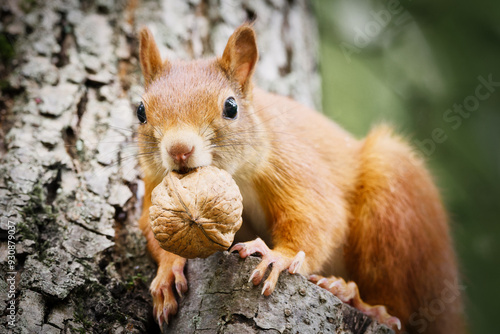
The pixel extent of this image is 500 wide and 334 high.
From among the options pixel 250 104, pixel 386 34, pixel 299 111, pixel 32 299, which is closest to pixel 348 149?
pixel 299 111

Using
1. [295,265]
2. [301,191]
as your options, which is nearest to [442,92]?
[301,191]

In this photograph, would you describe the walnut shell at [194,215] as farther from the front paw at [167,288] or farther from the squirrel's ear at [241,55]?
the squirrel's ear at [241,55]

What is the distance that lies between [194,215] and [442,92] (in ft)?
7.89

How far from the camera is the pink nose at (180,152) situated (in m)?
1.56

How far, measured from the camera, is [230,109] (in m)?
1.85

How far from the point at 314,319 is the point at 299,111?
1155 millimetres

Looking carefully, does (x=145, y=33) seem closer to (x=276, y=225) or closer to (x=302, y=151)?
(x=302, y=151)

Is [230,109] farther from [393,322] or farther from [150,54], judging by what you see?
[393,322]

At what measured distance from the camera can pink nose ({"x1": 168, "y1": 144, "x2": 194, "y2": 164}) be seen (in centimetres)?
156

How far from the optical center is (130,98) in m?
2.55

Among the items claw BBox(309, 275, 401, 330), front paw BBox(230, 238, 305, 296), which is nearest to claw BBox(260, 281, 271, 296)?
front paw BBox(230, 238, 305, 296)

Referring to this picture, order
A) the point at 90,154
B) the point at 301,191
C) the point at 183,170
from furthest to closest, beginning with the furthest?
1. the point at 90,154
2. the point at 301,191
3. the point at 183,170

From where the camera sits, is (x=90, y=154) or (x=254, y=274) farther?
(x=90, y=154)

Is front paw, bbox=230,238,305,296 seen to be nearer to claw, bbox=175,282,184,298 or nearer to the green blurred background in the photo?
claw, bbox=175,282,184,298
